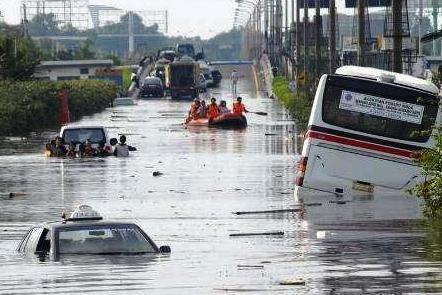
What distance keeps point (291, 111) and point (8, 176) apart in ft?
142

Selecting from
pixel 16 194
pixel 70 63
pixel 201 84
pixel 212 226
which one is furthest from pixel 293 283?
pixel 70 63

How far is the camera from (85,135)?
168 ft

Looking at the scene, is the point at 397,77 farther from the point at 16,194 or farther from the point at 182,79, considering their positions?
the point at 182,79

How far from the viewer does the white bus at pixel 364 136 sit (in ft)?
104

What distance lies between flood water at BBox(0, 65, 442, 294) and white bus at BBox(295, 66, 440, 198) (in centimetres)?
43

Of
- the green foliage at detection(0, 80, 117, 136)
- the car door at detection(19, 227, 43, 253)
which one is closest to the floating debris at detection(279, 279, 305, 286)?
the car door at detection(19, 227, 43, 253)

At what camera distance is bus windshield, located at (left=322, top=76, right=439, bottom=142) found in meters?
31.5

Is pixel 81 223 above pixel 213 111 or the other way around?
above

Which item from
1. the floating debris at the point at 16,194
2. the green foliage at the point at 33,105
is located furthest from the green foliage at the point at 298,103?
the floating debris at the point at 16,194

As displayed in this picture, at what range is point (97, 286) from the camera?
1688cm

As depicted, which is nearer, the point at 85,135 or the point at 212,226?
the point at 212,226

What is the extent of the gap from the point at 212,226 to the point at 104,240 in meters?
7.09

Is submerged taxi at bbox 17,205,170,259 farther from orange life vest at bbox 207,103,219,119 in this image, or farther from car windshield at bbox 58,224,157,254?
orange life vest at bbox 207,103,219,119

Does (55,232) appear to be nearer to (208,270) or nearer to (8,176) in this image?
(208,270)
